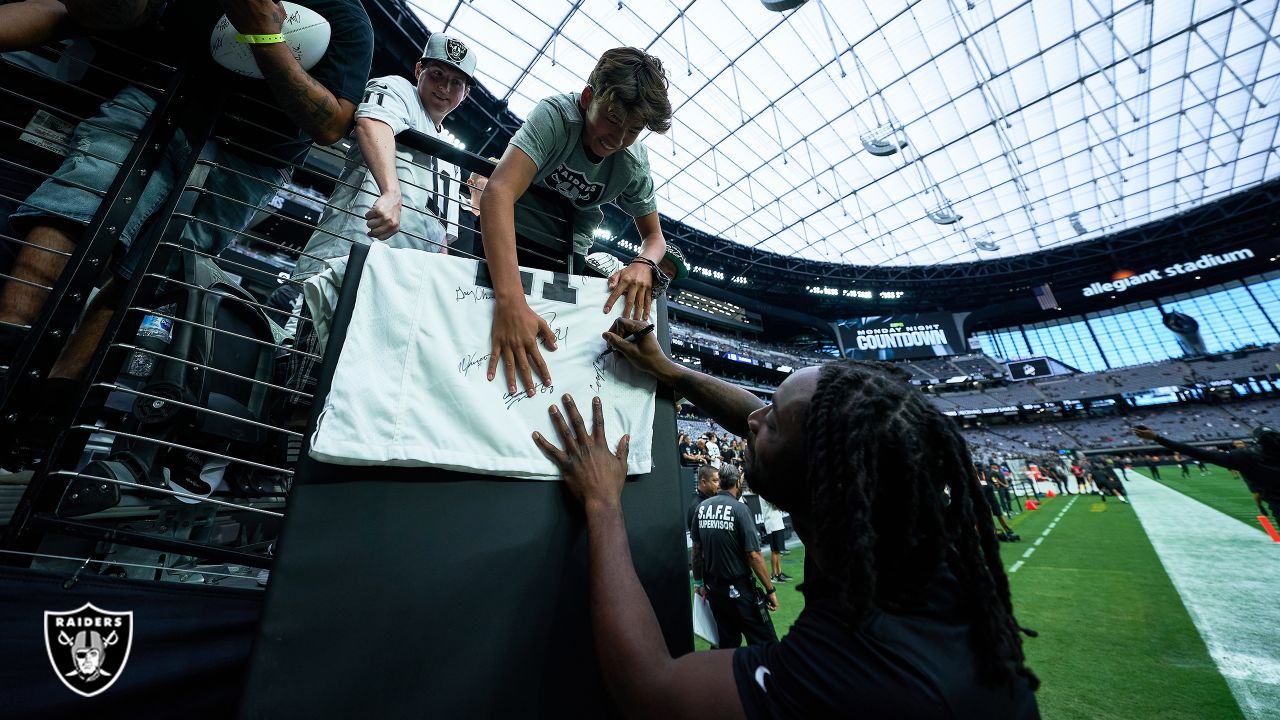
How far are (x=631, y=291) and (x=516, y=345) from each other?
450 mm

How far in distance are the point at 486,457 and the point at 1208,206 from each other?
43428mm

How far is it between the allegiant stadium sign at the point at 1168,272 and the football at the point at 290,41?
49.8 metres

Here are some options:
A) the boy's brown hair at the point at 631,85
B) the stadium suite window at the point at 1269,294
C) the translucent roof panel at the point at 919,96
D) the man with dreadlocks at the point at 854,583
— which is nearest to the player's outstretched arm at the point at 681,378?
the man with dreadlocks at the point at 854,583

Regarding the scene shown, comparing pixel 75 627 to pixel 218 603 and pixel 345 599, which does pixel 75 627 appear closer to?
pixel 218 603

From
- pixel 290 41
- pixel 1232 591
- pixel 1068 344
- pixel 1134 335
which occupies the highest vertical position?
pixel 1068 344

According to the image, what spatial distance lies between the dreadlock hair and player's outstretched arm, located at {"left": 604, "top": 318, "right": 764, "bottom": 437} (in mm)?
384

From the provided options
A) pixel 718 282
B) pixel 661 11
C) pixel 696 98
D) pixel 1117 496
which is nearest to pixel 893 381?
pixel 661 11

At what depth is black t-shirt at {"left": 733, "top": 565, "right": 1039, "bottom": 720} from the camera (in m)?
0.83

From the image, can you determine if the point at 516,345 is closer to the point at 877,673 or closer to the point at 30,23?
the point at 877,673

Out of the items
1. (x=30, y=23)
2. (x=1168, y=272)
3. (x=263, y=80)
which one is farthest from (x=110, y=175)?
(x=1168, y=272)

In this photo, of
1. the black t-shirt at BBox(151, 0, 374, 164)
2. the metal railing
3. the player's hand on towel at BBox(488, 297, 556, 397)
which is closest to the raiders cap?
the black t-shirt at BBox(151, 0, 374, 164)

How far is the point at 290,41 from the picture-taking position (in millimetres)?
1607

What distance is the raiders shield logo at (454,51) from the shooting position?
2395 mm

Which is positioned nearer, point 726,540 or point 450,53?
point 450,53
